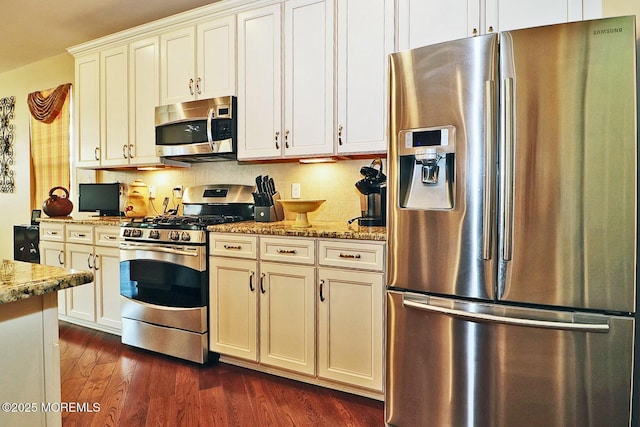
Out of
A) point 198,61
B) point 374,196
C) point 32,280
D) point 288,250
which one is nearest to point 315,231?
point 288,250

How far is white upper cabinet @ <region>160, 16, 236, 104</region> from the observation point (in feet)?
9.28

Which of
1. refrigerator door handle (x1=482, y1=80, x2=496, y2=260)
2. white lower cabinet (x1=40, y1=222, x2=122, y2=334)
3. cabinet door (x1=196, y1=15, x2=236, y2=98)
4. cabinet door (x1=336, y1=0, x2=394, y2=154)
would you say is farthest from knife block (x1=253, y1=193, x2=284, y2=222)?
refrigerator door handle (x1=482, y1=80, x2=496, y2=260)

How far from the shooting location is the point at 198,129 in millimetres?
2941

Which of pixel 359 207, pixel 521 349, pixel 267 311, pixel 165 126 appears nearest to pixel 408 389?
pixel 521 349

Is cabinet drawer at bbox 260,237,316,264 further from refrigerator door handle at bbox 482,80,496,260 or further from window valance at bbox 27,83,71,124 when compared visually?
window valance at bbox 27,83,71,124

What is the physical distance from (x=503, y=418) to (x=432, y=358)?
336 millimetres

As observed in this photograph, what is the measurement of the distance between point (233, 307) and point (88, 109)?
2.46m

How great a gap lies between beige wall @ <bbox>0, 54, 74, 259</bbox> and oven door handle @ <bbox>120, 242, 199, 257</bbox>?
2.70 metres

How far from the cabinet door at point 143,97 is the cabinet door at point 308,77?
1.23m

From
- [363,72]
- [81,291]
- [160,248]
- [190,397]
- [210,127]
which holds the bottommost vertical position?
[190,397]

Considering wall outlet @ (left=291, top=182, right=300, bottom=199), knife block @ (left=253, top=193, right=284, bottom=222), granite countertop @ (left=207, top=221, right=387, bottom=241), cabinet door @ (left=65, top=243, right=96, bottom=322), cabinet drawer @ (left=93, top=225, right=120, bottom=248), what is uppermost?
wall outlet @ (left=291, top=182, right=300, bottom=199)

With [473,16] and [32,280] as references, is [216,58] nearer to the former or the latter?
[473,16]

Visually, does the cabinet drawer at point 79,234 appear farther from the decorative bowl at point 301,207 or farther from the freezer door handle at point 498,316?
the freezer door handle at point 498,316

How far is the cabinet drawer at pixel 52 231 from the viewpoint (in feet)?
11.1
